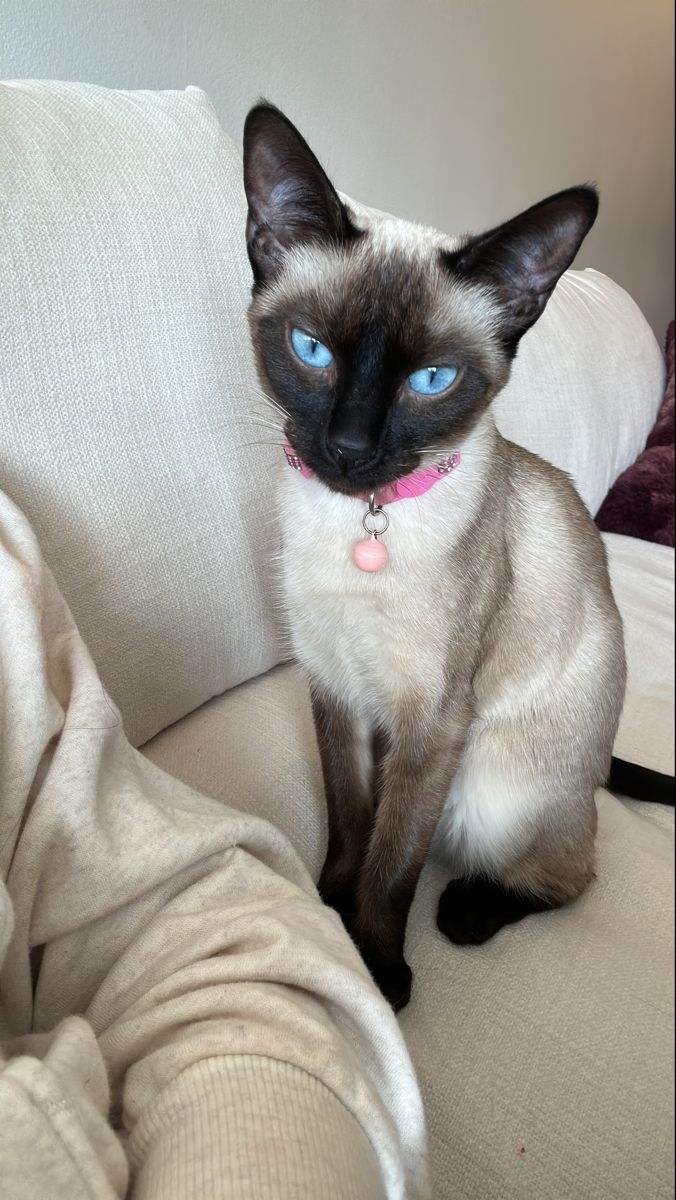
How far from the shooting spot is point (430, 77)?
181 cm

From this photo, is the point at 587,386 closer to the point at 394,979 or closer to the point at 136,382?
the point at 136,382

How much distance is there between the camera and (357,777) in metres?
1.11

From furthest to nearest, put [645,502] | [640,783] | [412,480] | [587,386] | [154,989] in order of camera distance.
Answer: [645,502], [587,386], [640,783], [412,480], [154,989]

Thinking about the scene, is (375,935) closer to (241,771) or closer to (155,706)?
(241,771)

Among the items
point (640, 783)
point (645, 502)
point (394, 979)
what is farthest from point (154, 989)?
point (645, 502)

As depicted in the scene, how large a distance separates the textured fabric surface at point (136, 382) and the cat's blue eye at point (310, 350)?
223mm

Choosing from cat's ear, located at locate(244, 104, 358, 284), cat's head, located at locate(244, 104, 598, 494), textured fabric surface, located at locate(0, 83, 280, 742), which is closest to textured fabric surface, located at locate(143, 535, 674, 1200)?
textured fabric surface, located at locate(0, 83, 280, 742)

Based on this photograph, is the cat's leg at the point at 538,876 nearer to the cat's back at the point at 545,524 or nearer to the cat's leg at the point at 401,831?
the cat's leg at the point at 401,831

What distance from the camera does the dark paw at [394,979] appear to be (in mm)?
916

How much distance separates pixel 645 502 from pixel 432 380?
1.42m

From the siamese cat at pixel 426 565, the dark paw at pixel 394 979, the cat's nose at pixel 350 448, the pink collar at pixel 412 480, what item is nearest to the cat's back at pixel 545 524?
the siamese cat at pixel 426 565

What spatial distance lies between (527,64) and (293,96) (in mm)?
1072

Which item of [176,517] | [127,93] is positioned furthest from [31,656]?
[127,93]

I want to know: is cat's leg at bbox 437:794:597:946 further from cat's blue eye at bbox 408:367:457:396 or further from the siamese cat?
cat's blue eye at bbox 408:367:457:396
